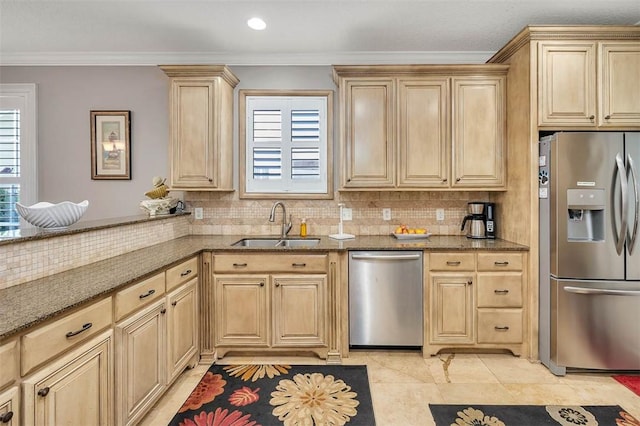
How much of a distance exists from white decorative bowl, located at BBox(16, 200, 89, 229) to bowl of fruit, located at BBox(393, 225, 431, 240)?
100 inches

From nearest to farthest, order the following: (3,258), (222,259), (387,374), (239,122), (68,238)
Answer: (3,258) → (68,238) → (387,374) → (222,259) → (239,122)

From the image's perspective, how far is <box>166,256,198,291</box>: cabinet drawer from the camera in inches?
90.4

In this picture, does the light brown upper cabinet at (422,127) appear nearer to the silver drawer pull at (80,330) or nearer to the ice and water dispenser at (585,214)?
the ice and water dispenser at (585,214)

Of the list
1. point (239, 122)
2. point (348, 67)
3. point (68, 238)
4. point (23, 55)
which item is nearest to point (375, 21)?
point (348, 67)

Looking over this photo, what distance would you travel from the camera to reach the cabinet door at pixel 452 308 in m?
2.88

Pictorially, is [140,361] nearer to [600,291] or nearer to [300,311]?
[300,311]

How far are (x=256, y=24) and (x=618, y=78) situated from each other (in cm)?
294

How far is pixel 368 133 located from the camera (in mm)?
3229

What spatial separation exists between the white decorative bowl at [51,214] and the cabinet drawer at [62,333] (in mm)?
753

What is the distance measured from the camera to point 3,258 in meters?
1.61

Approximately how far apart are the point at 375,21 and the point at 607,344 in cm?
310

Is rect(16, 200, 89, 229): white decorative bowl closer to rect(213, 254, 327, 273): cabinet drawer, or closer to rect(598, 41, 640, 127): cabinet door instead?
rect(213, 254, 327, 273): cabinet drawer

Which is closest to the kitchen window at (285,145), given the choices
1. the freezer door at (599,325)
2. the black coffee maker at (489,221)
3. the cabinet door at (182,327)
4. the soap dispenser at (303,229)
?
the soap dispenser at (303,229)

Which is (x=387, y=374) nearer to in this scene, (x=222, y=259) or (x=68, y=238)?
(x=222, y=259)
